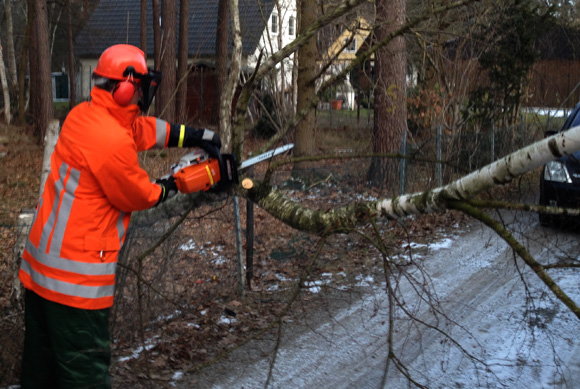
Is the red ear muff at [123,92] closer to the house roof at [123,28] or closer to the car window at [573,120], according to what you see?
the car window at [573,120]

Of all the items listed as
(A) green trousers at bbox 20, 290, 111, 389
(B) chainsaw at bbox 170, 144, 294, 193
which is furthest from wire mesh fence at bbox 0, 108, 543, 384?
(B) chainsaw at bbox 170, 144, 294, 193

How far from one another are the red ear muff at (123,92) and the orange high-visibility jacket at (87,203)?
37 mm

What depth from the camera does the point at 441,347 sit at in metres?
4.77

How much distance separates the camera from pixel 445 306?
5727 millimetres

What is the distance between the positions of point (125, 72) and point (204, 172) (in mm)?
699

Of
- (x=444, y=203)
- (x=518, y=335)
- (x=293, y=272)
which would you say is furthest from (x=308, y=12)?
(x=444, y=203)

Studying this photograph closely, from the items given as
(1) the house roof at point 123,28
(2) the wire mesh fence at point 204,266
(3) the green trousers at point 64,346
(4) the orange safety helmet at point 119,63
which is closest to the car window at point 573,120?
(2) the wire mesh fence at point 204,266

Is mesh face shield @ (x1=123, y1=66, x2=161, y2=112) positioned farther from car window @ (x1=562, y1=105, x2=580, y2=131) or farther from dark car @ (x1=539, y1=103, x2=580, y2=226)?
car window @ (x1=562, y1=105, x2=580, y2=131)

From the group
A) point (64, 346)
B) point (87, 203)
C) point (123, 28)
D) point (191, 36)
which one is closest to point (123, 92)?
point (87, 203)

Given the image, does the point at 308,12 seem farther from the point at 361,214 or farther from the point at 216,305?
the point at 361,214

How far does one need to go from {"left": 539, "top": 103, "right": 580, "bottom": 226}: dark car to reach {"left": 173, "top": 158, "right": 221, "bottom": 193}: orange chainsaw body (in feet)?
18.9

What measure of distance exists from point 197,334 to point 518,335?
2.75 meters

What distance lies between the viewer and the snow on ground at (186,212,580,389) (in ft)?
13.8

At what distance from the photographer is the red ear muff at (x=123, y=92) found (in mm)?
3049
